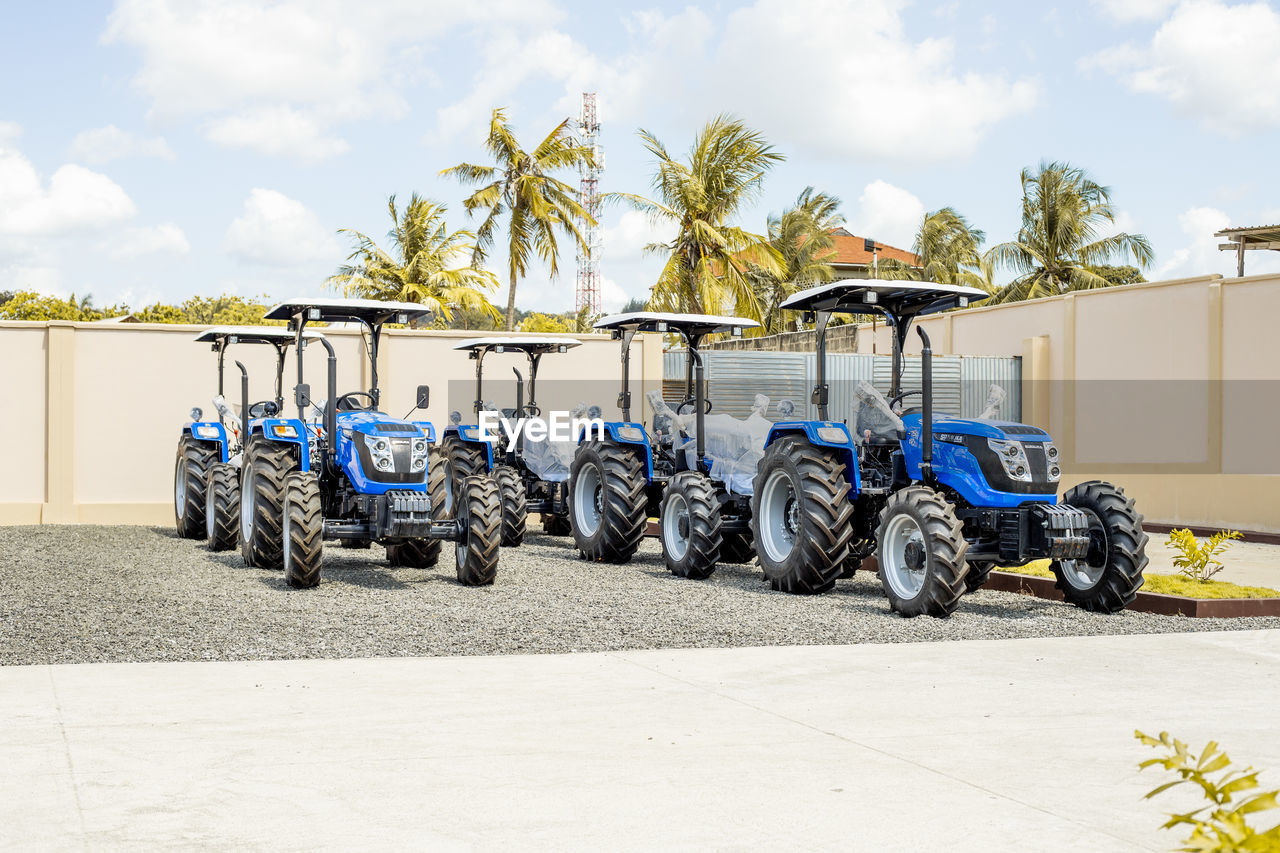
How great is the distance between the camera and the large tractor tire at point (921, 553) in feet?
29.9

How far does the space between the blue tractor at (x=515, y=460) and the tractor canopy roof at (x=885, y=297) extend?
15.3ft

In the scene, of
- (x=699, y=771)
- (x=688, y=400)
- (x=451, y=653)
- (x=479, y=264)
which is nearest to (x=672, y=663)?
(x=451, y=653)

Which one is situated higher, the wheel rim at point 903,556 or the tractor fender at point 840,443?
the tractor fender at point 840,443

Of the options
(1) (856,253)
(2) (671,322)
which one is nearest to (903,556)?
(2) (671,322)

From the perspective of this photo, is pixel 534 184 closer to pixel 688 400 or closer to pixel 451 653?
pixel 688 400

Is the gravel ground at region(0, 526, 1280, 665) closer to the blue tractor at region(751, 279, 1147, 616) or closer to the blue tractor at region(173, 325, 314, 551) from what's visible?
the blue tractor at region(751, 279, 1147, 616)

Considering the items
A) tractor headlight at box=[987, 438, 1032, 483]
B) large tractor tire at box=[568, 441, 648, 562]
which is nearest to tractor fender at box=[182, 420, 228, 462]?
large tractor tire at box=[568, 441, 648, 562]

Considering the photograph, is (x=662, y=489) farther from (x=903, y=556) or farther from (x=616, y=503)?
(x=903, y=556)

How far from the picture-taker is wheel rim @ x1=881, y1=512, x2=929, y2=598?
9617 millimetres

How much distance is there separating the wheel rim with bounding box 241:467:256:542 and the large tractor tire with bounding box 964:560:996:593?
6365mm

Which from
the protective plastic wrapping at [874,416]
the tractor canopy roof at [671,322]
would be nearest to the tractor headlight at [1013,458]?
the protective plastic wrapping at [874,416]

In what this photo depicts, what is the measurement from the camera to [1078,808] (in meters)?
4.69

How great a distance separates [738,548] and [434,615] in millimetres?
4950

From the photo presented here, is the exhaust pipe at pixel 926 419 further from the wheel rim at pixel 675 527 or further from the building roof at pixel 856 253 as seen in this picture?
the building roof at pixel 856 253
